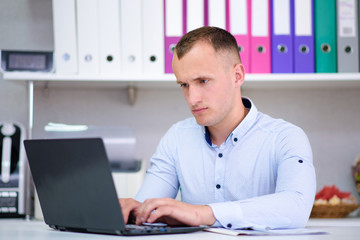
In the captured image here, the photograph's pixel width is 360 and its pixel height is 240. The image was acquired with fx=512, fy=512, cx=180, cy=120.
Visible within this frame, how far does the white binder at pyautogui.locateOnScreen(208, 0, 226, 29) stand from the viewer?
5.71 ft

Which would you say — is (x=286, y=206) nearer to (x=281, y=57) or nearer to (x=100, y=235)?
(x=100, y=235)

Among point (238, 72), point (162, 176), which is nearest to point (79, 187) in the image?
point (162, 176)

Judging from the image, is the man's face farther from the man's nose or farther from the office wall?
the office wall

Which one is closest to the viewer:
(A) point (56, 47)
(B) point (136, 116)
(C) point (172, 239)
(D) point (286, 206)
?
(C) point (172, 239)

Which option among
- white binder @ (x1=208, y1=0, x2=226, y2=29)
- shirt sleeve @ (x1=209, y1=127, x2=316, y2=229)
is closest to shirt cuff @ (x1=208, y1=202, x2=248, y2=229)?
shirt sleeve @ (x1=209, y1=127, x2=316, y2=229)

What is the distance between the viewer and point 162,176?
57.3 inches

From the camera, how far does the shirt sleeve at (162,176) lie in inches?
54.6

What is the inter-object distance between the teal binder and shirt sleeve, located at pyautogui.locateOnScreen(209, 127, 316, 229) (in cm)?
55

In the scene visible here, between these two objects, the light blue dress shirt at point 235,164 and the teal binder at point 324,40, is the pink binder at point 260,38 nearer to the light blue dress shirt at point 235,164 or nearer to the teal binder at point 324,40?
the teal binder at point 324,40

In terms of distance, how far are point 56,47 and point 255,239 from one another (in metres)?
1.11

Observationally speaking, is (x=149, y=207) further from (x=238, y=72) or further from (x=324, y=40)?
(x=324, y=40)

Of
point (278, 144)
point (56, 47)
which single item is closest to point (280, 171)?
point (278, 144)

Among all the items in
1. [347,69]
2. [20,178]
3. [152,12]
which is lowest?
[20,178]

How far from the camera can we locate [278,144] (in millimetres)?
1366
